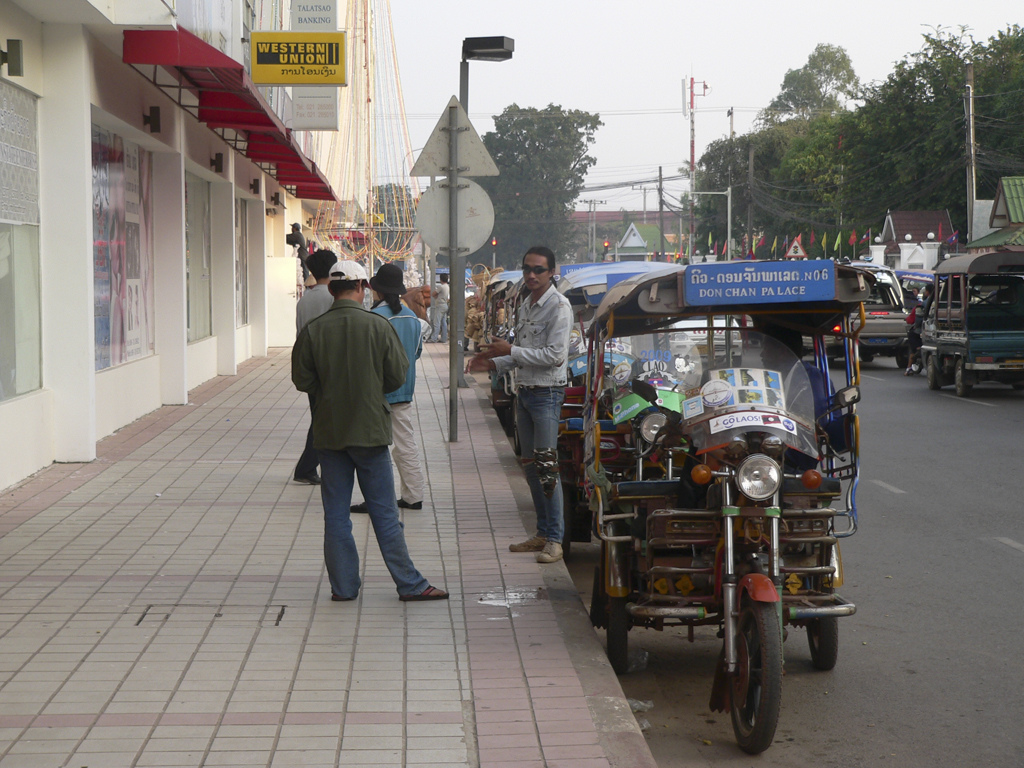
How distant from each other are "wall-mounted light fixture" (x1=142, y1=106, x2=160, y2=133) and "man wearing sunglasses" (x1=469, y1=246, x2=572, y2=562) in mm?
7851

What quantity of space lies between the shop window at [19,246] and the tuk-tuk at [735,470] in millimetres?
5662

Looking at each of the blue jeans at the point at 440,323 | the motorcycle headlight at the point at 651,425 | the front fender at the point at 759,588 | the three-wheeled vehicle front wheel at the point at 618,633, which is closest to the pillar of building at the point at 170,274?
the motorcycle headlight at the point at 651,425

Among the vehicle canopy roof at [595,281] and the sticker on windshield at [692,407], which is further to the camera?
the vehicle canopy roof at [595,281]

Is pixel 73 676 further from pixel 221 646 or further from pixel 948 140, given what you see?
pixel 948 140

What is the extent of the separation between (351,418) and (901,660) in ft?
9.71

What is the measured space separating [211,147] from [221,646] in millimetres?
14424

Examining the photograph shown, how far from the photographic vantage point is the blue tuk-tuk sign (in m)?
5.55

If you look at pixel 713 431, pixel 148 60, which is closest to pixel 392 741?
pixel 713 431

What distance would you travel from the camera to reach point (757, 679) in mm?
4793

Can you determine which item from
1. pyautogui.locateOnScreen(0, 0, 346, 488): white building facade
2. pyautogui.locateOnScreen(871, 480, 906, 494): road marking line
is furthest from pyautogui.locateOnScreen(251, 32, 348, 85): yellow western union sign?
pyautogui.locateOnScreen(871, 480, 906, 494): road marking line

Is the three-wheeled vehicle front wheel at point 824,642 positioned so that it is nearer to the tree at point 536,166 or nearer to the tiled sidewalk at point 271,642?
the tiled sidewalk at point 271,642

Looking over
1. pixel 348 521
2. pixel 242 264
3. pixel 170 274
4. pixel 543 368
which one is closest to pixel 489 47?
pixel 170 274

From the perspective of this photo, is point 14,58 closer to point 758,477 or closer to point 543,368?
point 543,368

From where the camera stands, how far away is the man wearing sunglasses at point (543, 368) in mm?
7258
